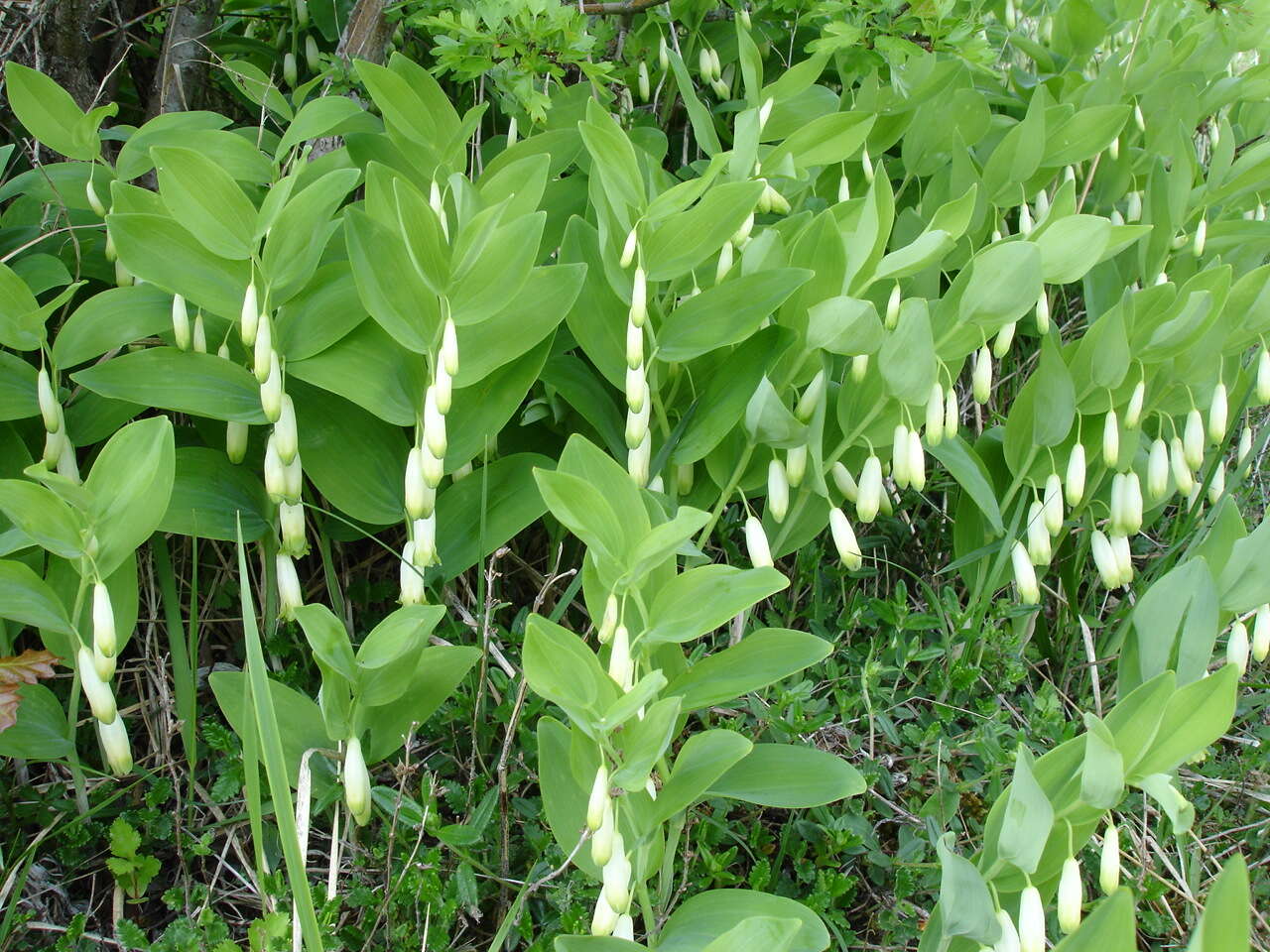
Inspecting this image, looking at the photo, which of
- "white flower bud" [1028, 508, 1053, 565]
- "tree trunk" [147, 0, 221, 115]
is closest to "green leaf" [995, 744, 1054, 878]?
"white flower bud" [1028, 508, 1053, 565]

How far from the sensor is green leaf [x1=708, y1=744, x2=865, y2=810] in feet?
3.73

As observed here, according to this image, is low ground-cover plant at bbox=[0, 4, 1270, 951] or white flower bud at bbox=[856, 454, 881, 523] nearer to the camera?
low ground-cover plant at bbox=[0, 4, 1270, 951]

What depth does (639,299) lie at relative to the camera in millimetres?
1290

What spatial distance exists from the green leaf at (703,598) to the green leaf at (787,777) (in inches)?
7.8

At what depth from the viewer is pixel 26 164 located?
2045mm

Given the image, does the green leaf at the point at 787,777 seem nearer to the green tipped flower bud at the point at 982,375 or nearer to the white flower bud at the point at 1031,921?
the white flower bud at the point at 1031,921

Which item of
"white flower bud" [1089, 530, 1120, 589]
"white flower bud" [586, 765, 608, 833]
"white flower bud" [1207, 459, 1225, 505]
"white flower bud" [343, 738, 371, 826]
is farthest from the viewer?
"white flower bud" [1207, 459, 1225, 505]

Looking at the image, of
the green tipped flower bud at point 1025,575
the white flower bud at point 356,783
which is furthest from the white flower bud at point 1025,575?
the white flower bud at point 356,783

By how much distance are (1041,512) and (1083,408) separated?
177 millimetres

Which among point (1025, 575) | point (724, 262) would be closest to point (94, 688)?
point (724, 262)

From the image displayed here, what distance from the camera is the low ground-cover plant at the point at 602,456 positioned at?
3.40 feet

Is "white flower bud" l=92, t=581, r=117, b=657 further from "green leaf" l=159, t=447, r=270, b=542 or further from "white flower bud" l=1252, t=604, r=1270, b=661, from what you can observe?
"white flower bud" l=1252, t=604, r=1270, b=661

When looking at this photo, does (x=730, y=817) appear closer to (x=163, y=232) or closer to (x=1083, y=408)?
(x=1083, y=408)

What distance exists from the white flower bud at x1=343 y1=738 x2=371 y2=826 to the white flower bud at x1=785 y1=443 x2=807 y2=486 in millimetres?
637
